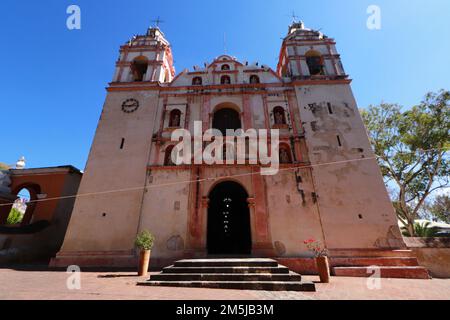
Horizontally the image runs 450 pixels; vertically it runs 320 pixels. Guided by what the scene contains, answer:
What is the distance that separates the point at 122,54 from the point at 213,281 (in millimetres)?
17294

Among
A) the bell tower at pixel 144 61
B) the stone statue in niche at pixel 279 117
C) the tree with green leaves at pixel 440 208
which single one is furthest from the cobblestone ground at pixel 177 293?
the tree with green leaves at pixel 440 208

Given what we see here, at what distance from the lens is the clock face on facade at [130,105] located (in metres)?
13.6

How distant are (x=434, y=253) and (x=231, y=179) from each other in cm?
960

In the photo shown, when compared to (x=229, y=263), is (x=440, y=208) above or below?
above

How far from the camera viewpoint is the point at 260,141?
12.0m

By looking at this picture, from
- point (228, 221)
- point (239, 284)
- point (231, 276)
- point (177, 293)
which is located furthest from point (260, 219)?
point (177, 293)

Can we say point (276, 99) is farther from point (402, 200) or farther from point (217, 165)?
point (402, 200)

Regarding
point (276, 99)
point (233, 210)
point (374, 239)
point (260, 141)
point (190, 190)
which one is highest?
point (276, 99)

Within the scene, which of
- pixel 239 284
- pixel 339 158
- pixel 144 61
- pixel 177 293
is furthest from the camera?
pixel 144 61

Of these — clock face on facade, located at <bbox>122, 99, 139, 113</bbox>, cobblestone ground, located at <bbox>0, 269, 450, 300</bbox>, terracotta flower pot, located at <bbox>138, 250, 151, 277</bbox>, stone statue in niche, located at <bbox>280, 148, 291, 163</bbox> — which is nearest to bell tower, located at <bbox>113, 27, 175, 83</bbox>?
clock face on facade, located at <bbox>122, 99, 139, 113</bbox>

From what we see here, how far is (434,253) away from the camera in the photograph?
910 cm

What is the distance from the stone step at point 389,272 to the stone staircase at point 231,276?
348cm

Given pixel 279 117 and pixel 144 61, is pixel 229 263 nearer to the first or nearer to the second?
pixel 279 117
